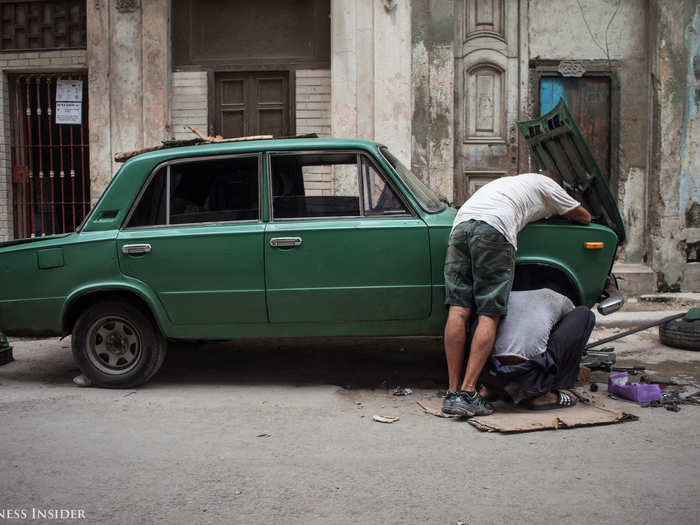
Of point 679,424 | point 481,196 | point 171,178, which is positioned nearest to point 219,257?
point 171,178

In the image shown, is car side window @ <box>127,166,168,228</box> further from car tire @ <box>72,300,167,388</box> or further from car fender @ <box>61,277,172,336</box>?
car tire @ <box>72,300,167,388</box>

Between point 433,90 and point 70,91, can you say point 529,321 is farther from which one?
point 70,91

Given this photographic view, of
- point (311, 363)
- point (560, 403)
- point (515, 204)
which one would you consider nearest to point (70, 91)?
point (311, 363)

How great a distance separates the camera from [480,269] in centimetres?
434

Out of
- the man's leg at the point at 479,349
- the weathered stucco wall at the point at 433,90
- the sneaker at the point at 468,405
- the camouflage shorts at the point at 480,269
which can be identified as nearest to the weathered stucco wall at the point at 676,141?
the weathered stucco wall at the point at 433,90

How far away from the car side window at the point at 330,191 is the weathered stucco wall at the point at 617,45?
5.52 meters

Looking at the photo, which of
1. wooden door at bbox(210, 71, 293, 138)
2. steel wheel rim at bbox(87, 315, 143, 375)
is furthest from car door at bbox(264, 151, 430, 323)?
wooden door at bbox(210, 71, 293, 138)

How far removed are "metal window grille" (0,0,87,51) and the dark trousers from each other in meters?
7.95

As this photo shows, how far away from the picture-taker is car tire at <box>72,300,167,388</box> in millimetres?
4879

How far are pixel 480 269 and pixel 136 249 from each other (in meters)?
2.40

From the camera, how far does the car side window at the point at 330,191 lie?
15.7ft

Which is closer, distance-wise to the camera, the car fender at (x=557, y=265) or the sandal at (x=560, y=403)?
the sandal at (x=560, y=403)

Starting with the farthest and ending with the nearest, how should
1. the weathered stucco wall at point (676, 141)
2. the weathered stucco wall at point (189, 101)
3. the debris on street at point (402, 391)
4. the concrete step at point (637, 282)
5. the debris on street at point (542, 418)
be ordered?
the weathered stucco wall at point (189, 101)
the weathered stucco wall at point (676, 141)
the concrete step at point (637, 282)
the debris on street at point (402, 391)
the debris on street at point (542, 418)

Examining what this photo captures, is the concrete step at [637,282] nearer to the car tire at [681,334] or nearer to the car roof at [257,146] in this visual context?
the car tire at [681,334]
